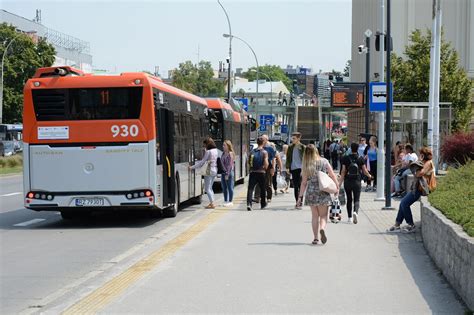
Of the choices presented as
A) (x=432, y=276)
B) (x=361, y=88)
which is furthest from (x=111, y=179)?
(x=361, y=88)

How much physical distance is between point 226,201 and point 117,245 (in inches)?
316

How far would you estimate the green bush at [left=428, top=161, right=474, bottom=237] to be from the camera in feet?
30.5

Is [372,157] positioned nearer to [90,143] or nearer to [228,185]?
[228,185]

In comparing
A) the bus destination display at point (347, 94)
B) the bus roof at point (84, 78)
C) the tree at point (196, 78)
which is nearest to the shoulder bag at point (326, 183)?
the bus roof at point (84, 78)

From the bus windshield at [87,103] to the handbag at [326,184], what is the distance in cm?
449

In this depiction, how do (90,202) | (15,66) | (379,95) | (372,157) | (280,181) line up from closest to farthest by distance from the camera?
(90,202)
(379,95)
(280,181)
(372,157)
(15,66)

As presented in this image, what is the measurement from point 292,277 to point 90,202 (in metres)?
7.07

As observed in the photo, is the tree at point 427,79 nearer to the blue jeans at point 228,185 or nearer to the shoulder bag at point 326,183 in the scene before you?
the blue jeans at point 228,185

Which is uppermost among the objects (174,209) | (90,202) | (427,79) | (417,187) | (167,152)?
(427,79)

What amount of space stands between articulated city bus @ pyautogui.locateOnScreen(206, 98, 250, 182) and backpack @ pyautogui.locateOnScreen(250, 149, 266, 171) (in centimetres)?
638

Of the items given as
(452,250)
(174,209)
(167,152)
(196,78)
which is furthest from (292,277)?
(196,78)

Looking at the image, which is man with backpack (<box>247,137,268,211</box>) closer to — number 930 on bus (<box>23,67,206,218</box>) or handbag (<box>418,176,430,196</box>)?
number 930 on bus (<box>23,67,206,218</box>)

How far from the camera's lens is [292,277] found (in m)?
9.63

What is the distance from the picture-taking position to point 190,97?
2103 centimetres
